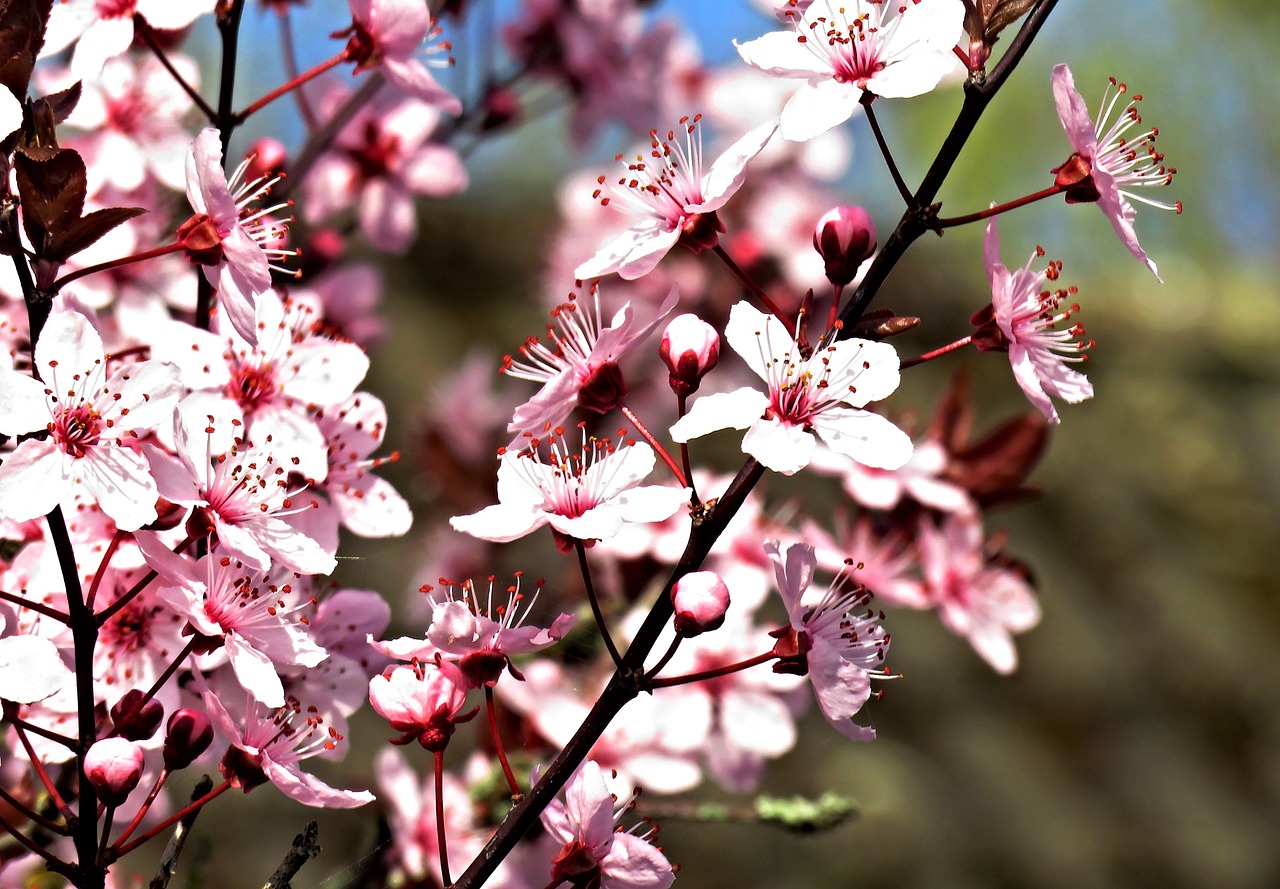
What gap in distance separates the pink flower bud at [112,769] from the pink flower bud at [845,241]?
509mm

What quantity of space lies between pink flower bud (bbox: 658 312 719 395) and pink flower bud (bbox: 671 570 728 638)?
129 mm

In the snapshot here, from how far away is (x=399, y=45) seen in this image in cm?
100

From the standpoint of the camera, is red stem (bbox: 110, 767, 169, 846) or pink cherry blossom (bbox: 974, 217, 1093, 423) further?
pink cherry blossom (bbox: 974, 217, 1093, 423)

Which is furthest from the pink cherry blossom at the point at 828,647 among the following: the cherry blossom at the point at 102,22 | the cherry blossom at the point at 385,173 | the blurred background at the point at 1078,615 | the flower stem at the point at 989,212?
the blurred background at the point at 1078,615

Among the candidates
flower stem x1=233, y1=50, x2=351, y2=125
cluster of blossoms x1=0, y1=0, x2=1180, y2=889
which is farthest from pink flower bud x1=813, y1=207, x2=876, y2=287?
flower stem x1=233, y1=50, x2=351, y2=125

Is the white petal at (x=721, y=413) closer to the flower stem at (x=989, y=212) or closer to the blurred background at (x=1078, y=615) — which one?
the flower stem at (x=989, y=212)

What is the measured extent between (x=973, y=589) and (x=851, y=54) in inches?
30.2

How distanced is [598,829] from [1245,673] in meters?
2.90

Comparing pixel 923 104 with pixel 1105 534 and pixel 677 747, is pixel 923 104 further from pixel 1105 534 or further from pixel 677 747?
pixel 677 747

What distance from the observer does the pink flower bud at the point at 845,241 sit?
75 centimetres

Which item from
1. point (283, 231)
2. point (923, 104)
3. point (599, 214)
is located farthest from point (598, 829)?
point (923, 104)

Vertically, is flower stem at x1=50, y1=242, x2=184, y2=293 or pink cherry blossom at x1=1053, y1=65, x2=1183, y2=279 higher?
flower stem at x1=50, y1=242, x2=184, y2=293

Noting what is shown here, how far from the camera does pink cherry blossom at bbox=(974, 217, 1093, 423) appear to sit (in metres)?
0.75

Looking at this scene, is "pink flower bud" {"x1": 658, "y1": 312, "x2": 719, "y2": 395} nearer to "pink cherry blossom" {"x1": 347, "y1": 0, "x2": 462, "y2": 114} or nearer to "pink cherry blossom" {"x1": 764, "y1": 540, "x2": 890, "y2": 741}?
"pink cherry blossom" {"x1": 764, "y1": 540, "x2": 890, "y2": 741}
